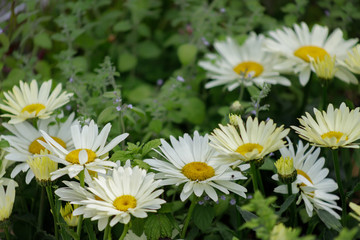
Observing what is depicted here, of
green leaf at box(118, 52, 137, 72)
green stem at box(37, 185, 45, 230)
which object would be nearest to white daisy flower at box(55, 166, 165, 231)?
green stem at box(37, 185, 45, 230)

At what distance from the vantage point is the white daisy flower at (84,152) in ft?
3.98

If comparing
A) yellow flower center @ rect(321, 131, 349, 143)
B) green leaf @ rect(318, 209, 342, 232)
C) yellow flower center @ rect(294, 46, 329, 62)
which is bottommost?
green leaf @ rect(318, 209, 342, 232)

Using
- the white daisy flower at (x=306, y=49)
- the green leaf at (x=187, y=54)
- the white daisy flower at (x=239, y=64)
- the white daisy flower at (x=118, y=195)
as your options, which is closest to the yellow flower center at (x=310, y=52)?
the white daisy flower at (x=306, y=49)

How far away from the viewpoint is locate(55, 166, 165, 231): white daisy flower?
1116 millimetres

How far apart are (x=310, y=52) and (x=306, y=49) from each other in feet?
0.08

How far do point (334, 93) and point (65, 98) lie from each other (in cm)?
145

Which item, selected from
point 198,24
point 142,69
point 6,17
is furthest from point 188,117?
point 6,17

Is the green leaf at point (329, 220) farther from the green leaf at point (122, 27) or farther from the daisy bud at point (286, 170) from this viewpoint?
the green leaf at point (122, 27)

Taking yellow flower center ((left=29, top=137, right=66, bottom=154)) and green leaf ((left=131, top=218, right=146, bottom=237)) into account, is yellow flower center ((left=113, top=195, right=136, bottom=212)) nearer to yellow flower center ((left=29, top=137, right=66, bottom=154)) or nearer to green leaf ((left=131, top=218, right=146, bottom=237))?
green leaf ((left=131, top=218, right=146, bottom=237))

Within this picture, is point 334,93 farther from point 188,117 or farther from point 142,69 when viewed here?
point 142,69

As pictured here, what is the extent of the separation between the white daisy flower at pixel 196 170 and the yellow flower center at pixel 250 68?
2.36 ft

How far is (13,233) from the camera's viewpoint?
1677 millimetres

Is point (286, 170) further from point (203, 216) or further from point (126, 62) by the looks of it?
point (126, 62)

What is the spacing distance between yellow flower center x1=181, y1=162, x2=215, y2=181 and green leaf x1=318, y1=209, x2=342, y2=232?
318mm
